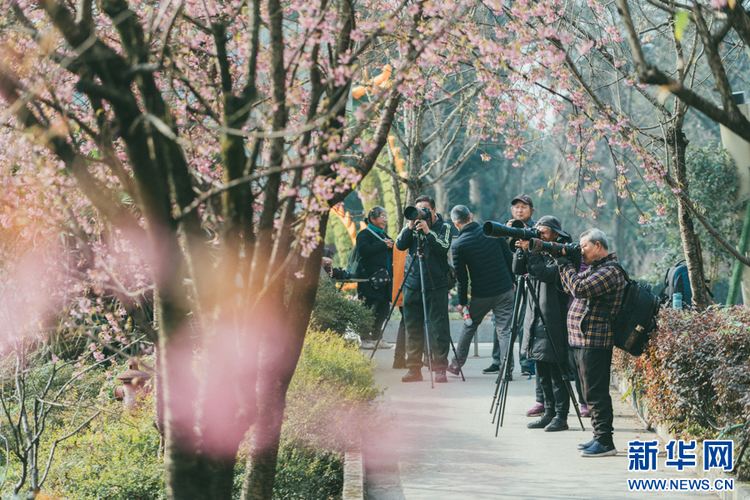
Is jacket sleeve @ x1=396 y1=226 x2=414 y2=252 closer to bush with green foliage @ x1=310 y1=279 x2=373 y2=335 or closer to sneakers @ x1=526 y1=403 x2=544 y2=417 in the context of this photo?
bush with green foliage @ x1=310 y1=279 x2=373 y2=335

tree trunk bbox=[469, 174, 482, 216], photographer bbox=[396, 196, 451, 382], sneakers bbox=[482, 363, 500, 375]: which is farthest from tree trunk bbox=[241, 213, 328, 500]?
tree trunk bbox=[469, 174, 482, 216]

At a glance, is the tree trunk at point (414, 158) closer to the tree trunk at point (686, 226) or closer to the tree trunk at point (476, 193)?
the tree trunk at point (686, 226)

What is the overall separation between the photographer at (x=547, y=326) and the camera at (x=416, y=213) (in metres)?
1.63

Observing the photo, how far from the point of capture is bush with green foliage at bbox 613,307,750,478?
4.38 m

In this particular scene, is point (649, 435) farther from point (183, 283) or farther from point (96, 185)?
point (96, 185)

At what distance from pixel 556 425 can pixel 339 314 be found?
3737mm

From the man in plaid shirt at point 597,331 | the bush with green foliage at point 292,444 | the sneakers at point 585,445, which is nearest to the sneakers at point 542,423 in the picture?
the sneakers at point 585,445

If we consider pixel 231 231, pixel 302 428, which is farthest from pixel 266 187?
pixel 302 428

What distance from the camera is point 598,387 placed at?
16.8 feet

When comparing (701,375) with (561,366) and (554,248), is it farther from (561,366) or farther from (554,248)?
(554,248)

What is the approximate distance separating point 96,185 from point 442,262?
18.0 feet

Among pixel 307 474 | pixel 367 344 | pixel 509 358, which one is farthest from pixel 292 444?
pixel 367 344

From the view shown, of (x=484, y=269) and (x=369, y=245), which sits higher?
(x=369, y=245)

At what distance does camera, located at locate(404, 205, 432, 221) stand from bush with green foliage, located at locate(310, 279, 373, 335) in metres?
2.08
